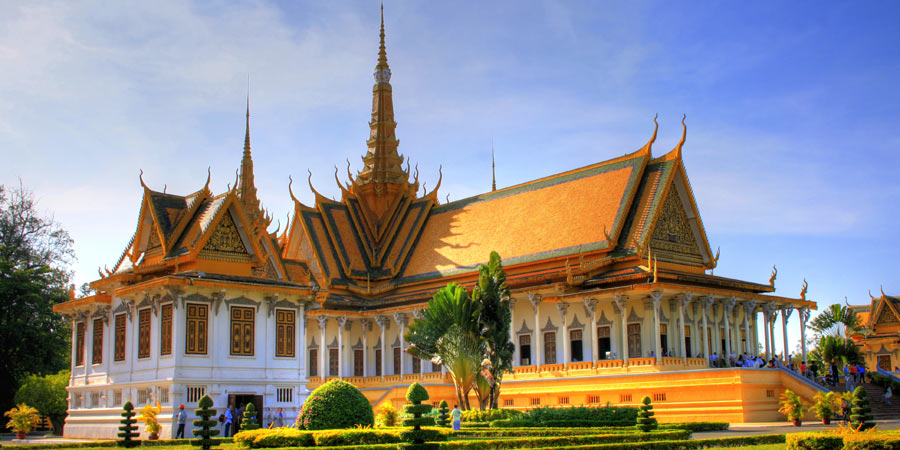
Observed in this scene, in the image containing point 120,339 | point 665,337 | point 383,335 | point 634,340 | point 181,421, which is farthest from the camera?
point 383,335

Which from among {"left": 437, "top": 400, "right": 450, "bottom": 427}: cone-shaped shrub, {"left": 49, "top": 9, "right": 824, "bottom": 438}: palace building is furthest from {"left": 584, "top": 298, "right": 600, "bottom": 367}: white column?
{"left": 437, "top": 400, "right": 450, "bottom": 427}: cone-shaped shrub

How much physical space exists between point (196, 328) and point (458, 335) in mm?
7294

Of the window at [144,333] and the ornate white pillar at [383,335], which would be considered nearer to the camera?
the window at [144,333]

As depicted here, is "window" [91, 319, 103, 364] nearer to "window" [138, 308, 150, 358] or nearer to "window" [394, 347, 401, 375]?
"window" [138, 308, 150, 358]

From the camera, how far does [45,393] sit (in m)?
36.2

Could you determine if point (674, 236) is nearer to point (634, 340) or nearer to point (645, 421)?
point (634, 340)

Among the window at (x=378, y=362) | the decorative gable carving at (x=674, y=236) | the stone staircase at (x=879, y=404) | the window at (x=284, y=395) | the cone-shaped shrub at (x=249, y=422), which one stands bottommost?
the stone staircase at (x=879, y=404)

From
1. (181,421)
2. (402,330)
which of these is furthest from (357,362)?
(181,421)

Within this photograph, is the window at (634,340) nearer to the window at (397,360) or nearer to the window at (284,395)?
the window at (397,360)

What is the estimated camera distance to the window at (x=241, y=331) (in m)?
25.7

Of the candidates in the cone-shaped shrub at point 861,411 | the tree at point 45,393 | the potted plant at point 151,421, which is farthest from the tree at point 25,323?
the cone-shaped shrub at point 861,411

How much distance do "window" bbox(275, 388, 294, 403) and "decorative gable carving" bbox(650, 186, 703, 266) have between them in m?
15.2

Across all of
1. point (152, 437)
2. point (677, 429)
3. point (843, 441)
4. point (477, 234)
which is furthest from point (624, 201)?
point (843, 441)

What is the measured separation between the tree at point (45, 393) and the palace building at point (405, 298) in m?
7.17
